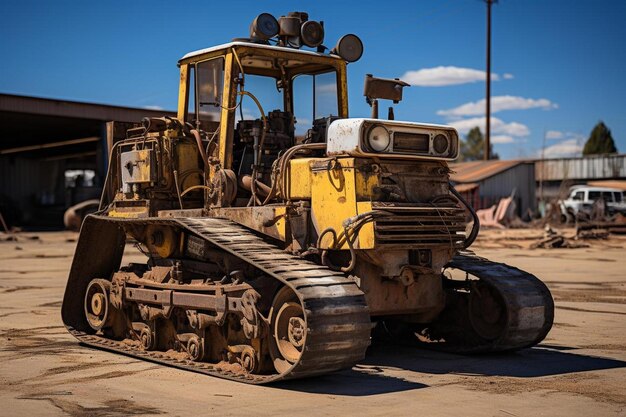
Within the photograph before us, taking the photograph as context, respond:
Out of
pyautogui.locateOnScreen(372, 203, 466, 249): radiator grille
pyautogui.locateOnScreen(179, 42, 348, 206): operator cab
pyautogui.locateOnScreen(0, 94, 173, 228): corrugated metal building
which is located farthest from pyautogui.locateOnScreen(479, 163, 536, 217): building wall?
pyautogui.locateOnScreen(372, 203, 466, 249): radiator grille

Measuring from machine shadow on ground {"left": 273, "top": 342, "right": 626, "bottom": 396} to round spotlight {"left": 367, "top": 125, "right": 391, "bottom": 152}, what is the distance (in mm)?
2363

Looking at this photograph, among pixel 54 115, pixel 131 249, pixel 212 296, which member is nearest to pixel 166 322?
pixel 212 296

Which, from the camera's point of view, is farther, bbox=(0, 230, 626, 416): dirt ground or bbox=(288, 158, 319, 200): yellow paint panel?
bbox=(288, 158, 319, 200): yellow paint panel

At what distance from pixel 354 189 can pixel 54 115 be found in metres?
32.4

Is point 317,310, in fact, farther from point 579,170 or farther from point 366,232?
point 579,170

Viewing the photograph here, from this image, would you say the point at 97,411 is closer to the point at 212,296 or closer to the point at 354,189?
the point at 212,296

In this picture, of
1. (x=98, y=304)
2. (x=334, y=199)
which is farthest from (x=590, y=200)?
(x=334, y=199)

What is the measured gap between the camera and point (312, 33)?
1104 cm

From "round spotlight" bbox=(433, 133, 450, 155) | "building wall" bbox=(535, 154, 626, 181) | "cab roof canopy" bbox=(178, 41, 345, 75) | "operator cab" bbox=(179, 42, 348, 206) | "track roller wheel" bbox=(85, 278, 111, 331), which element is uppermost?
"building wall" bbox=(535, 154, 626, 181)

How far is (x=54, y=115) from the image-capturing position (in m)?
38.9

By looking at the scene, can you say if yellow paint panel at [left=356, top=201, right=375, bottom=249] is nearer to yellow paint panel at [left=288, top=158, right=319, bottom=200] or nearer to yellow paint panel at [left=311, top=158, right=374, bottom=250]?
yellow paint panel at [left=311, top=158, right=374, bottom=250]

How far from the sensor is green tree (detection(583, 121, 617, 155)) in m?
89.8

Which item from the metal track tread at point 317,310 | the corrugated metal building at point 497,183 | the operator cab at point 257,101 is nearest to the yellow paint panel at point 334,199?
the metal track tread at point 317,310

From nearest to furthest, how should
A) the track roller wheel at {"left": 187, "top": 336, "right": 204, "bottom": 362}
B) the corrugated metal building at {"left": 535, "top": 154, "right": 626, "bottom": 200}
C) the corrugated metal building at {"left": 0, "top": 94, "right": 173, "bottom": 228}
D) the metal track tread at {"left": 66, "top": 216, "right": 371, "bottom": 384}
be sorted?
the metal track tread at {"left": 66, "top": 216, "right": 371, "bottom": 384}
the track roller wheel at {"left": 187, "top": 336, "right": 204, "bottom": 362}
the corrugated metal building at {"left": 0, "top": 94, "right": 173, "bottom": 228}
the corrugated metal building at {"left": 535, "top": 154, "right": 626, "bottom": 200}
